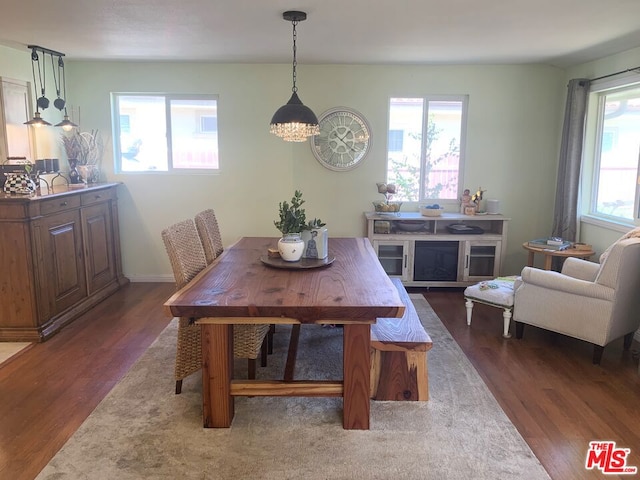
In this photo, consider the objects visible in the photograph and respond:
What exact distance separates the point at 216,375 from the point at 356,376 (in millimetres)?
719

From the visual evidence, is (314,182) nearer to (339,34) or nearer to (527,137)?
(339,34)

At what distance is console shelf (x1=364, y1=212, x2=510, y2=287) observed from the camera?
5094 mm

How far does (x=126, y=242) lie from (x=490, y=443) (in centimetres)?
438

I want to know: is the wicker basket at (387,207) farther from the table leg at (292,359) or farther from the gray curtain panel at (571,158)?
the table leg at (292,359)

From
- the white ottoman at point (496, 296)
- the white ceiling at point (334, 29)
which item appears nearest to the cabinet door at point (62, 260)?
the white ceiling at point (334, 29)

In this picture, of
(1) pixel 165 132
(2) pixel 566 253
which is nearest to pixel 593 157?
(2) pixel 566 253

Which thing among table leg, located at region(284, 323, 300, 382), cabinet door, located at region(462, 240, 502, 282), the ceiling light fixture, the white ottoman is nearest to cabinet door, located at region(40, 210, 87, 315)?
Result: the ceiling light fixture

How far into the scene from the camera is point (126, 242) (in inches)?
216

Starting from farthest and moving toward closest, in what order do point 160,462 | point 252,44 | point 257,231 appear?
point 257,231, point 252,44, point 160,462

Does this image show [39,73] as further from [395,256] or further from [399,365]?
[399,365]

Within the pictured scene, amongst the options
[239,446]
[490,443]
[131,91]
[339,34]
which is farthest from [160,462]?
[131,91]

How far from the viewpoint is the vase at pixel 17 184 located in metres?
3.72

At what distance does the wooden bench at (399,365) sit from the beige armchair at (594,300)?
1.21 metres

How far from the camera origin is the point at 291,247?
309 cm
